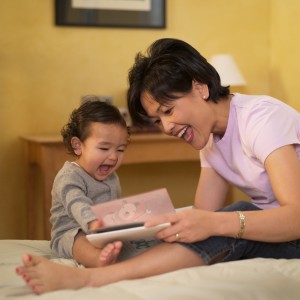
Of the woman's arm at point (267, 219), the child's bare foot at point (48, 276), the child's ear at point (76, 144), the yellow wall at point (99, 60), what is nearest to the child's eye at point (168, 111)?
the woman's arm at point (267, 219)

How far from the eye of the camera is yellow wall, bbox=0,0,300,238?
10.3 ft

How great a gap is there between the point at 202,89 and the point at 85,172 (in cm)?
48

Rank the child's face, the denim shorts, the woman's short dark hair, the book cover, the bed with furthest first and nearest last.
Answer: the child's face, the woman's short dark hair, the denim shorts, the book cover, the bed

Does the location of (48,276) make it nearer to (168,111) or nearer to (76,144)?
(168,111)

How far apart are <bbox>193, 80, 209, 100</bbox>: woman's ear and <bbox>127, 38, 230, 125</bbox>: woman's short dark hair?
0.01 m

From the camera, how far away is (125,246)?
1503 millimetres

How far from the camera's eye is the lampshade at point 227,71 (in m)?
3.15

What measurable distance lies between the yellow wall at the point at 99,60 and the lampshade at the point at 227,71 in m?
0.30

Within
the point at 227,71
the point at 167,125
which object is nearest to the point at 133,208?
the point at 167,125

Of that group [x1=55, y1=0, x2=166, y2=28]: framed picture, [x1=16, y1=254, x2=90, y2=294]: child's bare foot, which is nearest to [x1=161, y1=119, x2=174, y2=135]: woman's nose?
[x1=16, y1=254, x2=90, y2=294]: child's bare foot

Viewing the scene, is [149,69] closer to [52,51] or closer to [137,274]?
[137,274]

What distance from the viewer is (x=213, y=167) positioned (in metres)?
1.80

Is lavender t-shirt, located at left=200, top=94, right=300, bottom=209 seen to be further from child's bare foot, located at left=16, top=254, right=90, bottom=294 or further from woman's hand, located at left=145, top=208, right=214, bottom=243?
child's bare foot, located at left=16, top=254, right=90, bottom=294

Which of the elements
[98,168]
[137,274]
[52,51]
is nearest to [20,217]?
[52,51]
